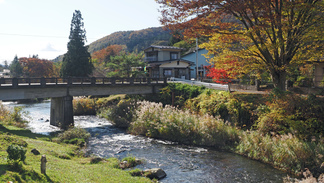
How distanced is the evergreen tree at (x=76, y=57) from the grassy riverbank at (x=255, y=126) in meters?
30.7

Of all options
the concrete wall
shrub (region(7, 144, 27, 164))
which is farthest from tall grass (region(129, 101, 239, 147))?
shrub (region(7, 144, 27, 164))

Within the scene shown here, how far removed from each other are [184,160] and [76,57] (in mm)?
44194

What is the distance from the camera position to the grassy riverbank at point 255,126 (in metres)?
15.4

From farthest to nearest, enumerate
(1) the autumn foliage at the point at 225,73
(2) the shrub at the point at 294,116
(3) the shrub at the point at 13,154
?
(1) the autumn foliage at the point at 225,73 < (2) the shrub at the point at 294,116 < (3) the shrub at the point at 13,154

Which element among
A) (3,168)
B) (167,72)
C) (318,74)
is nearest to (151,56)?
(167,72)

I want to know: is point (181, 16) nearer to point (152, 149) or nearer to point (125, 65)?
point (152, 149)

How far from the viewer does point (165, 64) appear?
51062 mm

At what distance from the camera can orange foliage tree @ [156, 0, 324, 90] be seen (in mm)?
17109

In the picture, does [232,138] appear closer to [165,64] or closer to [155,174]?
[155,174]

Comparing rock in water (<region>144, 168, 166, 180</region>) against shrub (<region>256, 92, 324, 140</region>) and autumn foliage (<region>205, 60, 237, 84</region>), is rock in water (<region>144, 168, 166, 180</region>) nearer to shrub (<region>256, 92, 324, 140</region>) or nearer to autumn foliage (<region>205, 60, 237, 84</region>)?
shrub (<region>256, 92, 324, 140</region>)

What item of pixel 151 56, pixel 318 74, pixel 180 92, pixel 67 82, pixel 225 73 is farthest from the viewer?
pixel 151 56

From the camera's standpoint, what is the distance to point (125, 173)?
1338cm

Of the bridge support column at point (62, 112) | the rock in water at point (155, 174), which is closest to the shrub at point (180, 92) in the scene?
the bridge support column at point (62, 112)

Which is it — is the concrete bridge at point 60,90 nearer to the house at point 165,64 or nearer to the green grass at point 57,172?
the house at point 165,64
